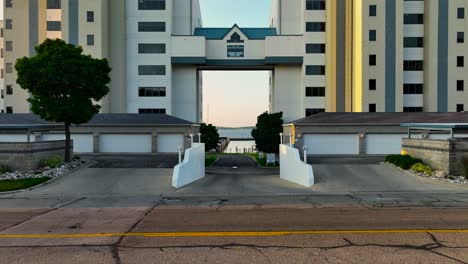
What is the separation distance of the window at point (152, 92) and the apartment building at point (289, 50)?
0.52 ft

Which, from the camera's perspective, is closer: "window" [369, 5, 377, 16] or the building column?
the building column

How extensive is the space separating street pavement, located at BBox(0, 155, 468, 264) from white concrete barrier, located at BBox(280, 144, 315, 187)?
695 millimetres

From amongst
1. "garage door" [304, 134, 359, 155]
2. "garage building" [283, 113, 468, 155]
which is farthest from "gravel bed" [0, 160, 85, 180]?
"garage door" [304, 134, 359, 155]

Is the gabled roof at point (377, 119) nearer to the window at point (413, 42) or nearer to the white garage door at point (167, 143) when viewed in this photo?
the white garage door at point (167, 143)

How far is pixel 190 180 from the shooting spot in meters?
20.7

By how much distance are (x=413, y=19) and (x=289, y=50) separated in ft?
60.0

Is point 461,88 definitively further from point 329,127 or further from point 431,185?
point 431,185

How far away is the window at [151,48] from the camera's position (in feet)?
195

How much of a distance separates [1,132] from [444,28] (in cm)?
5697

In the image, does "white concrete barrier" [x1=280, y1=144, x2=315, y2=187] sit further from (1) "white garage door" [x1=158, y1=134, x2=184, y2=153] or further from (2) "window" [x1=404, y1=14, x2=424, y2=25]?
(2) "window" [x1=404, y1=14, x2=424, y2=25]

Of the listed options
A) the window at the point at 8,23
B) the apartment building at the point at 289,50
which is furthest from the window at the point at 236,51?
the window at the point at 8,23

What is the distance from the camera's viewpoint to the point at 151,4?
59406 mm

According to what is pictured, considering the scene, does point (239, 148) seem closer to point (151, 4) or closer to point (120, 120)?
point (151, 4)

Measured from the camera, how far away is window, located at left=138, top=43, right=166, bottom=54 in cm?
5930
